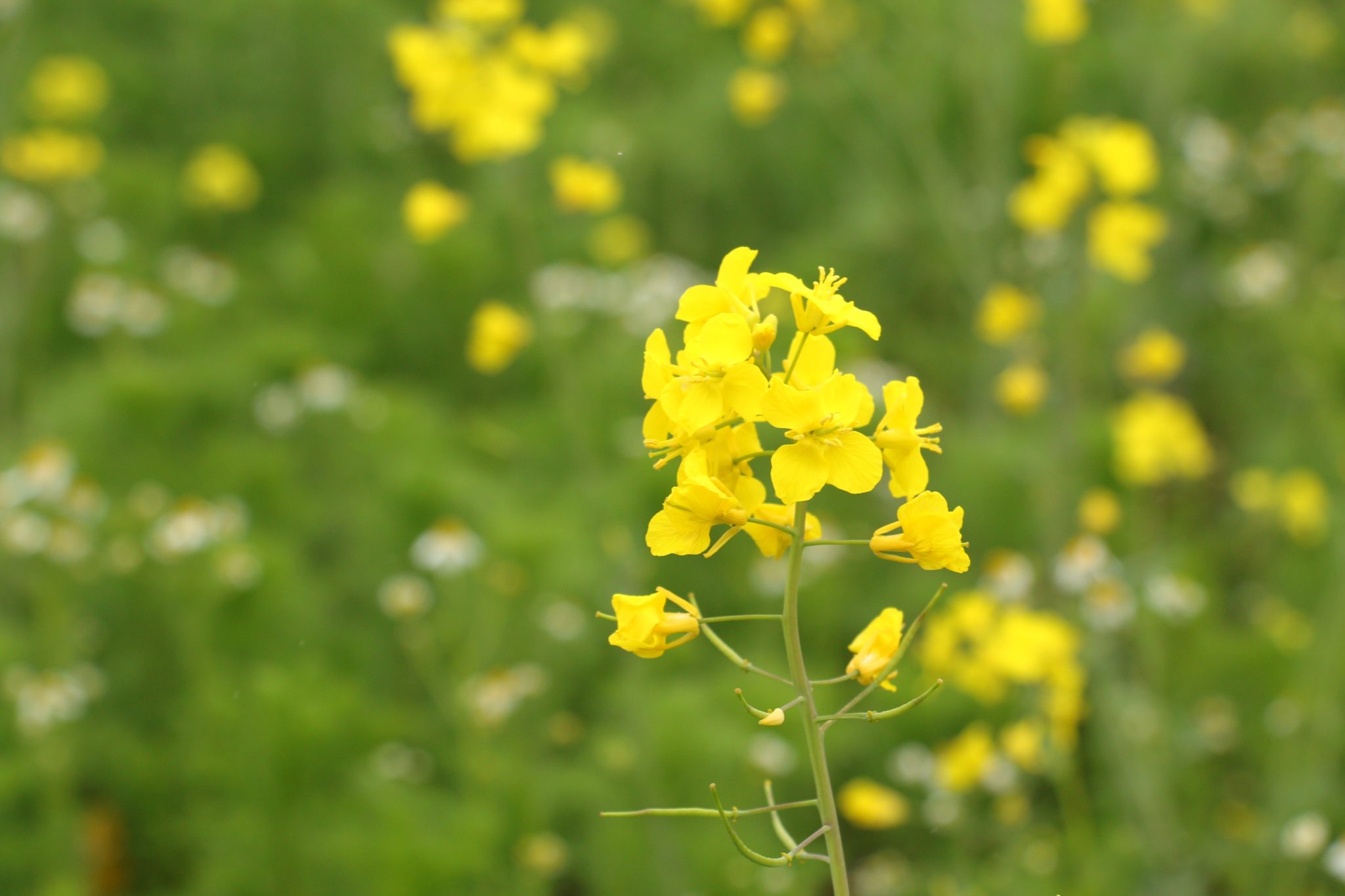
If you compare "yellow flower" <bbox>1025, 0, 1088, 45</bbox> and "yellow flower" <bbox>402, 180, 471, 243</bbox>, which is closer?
"yellow flower" <bbox>402, 180, 471, 243</bbox>

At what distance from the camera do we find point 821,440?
2.24 feet

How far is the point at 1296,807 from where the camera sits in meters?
1.79

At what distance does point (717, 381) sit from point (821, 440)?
0.07m

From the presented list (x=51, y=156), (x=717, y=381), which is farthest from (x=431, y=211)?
(x=51, y=156)

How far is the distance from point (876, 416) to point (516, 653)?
0.82 metres

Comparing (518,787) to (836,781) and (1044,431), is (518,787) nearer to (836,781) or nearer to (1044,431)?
(836,781)

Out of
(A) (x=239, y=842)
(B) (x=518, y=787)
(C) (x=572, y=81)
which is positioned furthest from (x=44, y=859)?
(C) (x=572, y=81)

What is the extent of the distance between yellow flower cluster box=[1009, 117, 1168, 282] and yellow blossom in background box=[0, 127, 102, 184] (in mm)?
2492

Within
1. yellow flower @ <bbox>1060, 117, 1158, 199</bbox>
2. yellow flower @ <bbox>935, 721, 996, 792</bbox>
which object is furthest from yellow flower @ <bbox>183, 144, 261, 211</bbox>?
yellow flower @ <bbox>935, 721, 996, 792</bbox>

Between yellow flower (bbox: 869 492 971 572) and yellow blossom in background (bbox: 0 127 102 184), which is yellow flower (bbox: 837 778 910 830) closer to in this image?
yellow flower (bbox: 869 492 971 572)

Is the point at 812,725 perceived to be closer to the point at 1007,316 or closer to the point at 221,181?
the point at 1007,316

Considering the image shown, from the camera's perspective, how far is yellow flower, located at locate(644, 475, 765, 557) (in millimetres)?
667

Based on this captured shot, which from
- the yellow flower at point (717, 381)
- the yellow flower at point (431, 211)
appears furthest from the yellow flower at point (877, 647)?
the yellow flower at point (431, 211)

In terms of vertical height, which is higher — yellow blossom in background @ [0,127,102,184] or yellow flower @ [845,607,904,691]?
yellow blossom in background @ [0,127,102,184]
